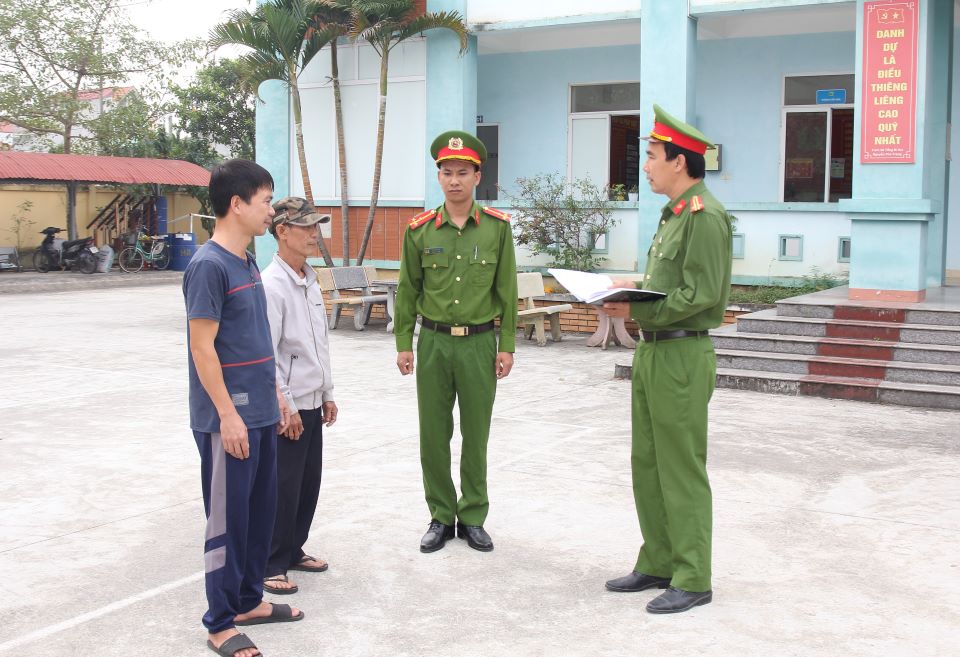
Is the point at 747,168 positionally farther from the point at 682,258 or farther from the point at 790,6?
the point at 682,258

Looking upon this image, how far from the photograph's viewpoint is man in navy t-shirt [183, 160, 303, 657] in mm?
3551

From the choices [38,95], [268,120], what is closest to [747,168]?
[268,120]

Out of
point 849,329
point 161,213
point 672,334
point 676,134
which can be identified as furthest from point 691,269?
point 161,213

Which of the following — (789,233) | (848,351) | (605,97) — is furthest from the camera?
(605,97)

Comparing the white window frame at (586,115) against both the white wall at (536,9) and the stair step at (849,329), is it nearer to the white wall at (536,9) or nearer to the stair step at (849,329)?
the white wall at (536,9)

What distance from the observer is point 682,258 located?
13.5 feet

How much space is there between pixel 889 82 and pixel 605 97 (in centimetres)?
561

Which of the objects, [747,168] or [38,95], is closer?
[747,168]

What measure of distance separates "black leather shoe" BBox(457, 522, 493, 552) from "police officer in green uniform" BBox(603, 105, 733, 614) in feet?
→ 3.28

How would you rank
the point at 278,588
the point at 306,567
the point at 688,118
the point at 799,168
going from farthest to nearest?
the point at 799,168
the point at 688,118
the point at 306,567
the point at 278,588

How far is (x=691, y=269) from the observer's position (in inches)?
159

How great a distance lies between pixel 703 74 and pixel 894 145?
182 inches

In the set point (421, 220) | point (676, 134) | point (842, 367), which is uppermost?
point (676, 134)

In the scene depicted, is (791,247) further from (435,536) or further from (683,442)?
(683,442)
